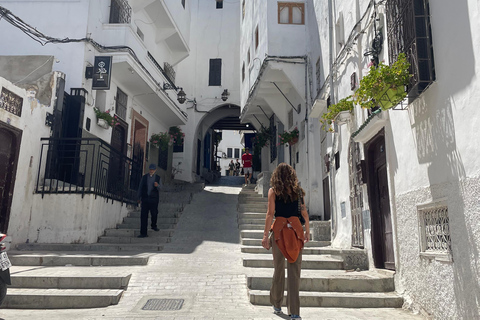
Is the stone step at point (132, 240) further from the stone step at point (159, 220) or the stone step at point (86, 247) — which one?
the stone step at point (159, 220)

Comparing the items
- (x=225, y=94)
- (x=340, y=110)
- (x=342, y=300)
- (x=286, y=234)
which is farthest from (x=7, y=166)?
(x=225, y=94)

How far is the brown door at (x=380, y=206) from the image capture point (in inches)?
246

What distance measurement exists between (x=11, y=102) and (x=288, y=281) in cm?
680

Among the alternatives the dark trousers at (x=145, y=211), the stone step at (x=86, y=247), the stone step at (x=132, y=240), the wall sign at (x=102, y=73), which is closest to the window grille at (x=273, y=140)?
the wall sign at (x=102, y=73)

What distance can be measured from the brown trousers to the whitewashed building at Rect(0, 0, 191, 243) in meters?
5.63

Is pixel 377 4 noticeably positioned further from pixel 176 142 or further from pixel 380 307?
pixel 176 142

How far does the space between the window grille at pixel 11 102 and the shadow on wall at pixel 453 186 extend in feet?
24.5

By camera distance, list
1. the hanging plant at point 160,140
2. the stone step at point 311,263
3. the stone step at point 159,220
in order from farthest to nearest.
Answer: the hanging plant at point 160,140, the stone step at point 159,220, the stone step at point 311,263

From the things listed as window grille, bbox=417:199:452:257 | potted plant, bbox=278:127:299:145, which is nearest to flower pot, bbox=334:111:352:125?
window grille, bbox=417:199:452:257

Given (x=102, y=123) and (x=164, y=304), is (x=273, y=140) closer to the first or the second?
(x=102, y=123)

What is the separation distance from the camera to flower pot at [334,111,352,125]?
748 centimetres

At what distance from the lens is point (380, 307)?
5215 millimetres

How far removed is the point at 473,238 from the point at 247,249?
4955 mm

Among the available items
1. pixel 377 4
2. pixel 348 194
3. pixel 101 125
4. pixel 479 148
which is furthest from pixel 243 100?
pixel 479 148
